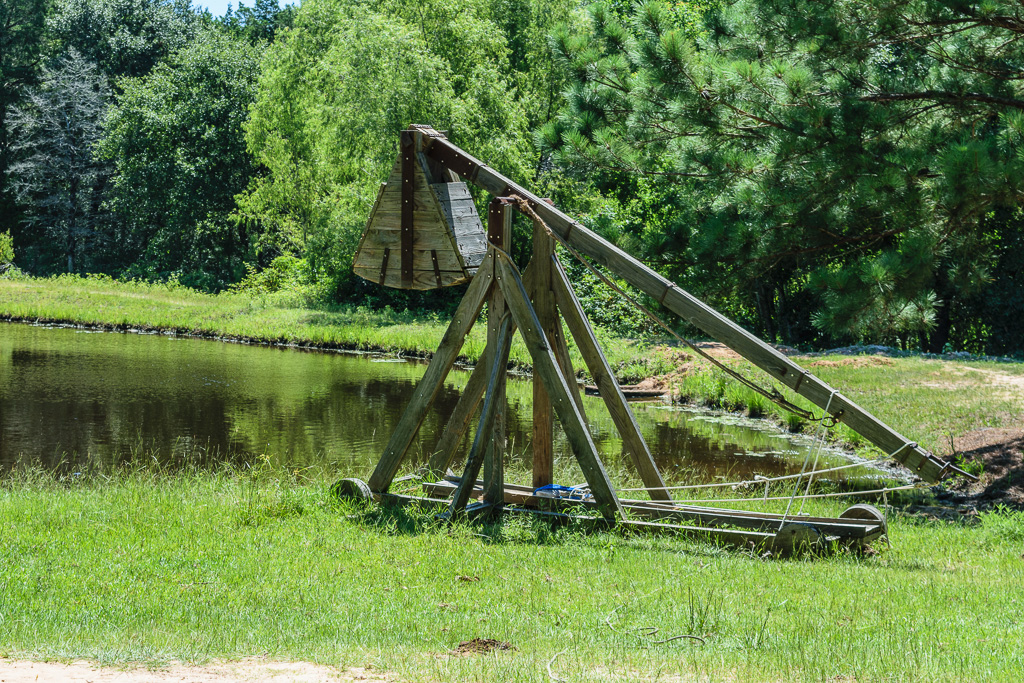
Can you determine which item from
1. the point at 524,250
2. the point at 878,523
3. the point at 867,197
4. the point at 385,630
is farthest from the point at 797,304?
the point at 385,630

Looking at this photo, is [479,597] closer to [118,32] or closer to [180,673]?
[180,673]

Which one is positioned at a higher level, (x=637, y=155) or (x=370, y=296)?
(x=637, y=155)

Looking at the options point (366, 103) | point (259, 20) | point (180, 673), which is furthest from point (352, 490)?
point (259, 20)

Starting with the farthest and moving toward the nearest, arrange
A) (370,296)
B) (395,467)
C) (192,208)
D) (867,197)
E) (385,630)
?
(192,208), (370,296), (867,197), (395,467), (385,630)

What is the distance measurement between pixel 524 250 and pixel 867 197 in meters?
29.5

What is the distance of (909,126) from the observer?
1038 centimetres

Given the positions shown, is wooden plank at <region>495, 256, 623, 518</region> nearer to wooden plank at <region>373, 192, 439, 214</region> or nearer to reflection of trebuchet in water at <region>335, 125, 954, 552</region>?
reflection of trebuchet in water at <region>335, 125, 954, 552</region>

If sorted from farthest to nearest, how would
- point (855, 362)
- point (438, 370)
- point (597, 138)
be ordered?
point (855, 362) → point (597, 138) → point (438, 370)

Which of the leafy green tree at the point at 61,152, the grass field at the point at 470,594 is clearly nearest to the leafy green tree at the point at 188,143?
the leafy green tree at the point at 61,152

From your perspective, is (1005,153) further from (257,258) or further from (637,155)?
(257,258)

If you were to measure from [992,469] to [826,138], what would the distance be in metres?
4.58

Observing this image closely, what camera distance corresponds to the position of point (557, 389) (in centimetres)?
759

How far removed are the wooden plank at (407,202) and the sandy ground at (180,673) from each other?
14.5 ft

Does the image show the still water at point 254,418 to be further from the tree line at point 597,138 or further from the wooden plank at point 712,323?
the wooden plank at point 712,323
